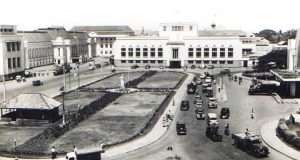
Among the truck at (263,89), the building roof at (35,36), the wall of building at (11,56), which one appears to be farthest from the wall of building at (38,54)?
Answer: the truck at (263,89)

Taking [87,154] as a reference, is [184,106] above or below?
above

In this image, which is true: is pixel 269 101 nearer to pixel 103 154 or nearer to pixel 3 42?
pixel 103 154

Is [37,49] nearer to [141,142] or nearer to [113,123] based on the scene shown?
[113,123]

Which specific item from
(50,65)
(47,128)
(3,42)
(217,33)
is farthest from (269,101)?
(217,33)

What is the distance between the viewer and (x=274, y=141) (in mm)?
48531

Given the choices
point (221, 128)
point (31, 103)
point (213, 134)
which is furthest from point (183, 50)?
point (213, 134)

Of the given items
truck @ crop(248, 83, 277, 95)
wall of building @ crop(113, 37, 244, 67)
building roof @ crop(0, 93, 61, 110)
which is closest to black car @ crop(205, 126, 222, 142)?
building roof @ crop(0, 93, 61, 110)

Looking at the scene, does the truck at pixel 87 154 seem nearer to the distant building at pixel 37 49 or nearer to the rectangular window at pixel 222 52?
the distant building at pixel 37 49

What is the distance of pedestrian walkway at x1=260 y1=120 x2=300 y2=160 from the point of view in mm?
43750

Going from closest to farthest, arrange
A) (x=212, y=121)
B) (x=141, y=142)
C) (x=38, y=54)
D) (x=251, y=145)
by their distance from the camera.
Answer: (x=251, y=145) → (x=141, y=142) → (x=212, y=121) → (x=38, y=54)

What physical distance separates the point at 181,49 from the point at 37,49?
4955 cm

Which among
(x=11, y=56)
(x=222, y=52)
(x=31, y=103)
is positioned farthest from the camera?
(x=222, y=52)

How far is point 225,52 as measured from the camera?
476ft

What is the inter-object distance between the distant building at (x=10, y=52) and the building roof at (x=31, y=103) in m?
53.5
